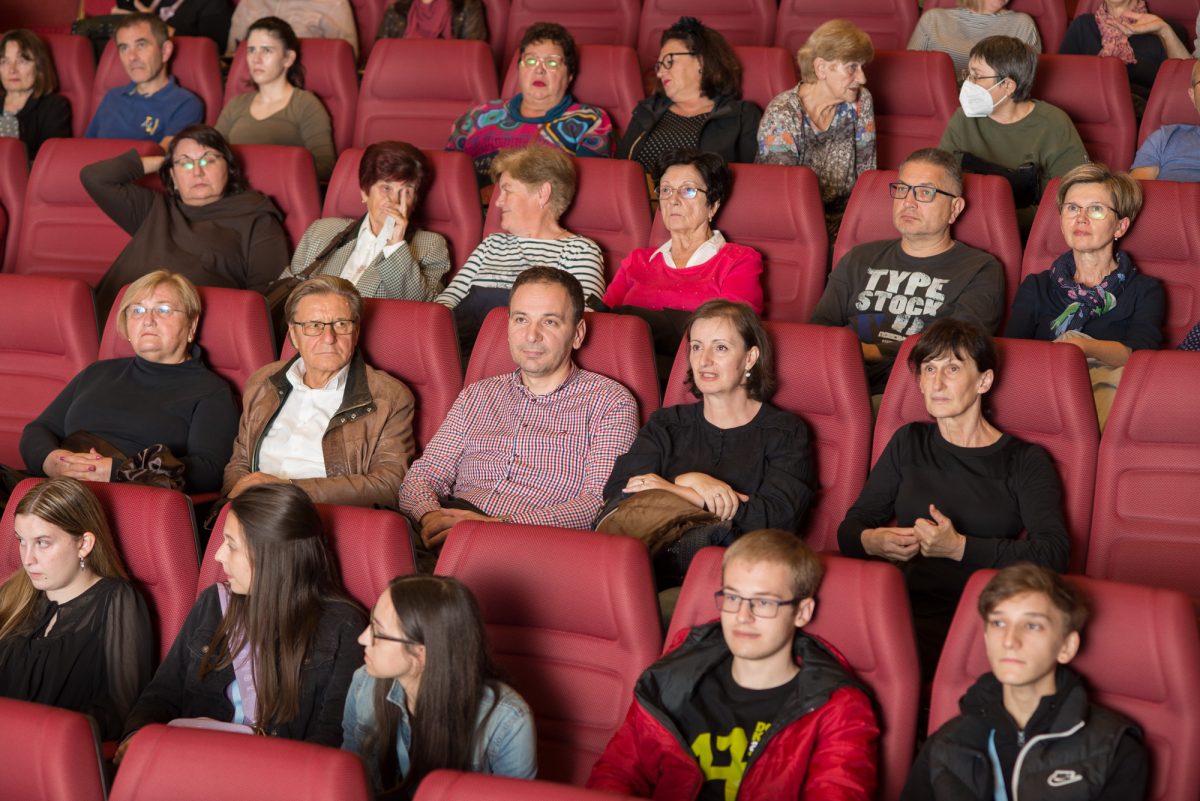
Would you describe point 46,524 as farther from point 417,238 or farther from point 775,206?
point 775,206

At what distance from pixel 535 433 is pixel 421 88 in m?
2.19

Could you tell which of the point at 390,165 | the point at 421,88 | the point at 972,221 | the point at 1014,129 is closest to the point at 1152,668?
the point at 972,221

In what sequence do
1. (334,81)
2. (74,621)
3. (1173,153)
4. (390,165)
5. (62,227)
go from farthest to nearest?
(334,81), (62,227), (1173,153), (390,165), (74,621)

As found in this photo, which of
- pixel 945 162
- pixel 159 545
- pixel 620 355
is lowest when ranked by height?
pixel 159 545

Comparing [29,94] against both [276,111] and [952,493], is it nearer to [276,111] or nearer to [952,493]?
[276,111]

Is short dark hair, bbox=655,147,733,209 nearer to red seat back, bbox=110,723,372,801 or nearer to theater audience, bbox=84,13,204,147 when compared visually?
theater audience, bbox=84,13,204,147

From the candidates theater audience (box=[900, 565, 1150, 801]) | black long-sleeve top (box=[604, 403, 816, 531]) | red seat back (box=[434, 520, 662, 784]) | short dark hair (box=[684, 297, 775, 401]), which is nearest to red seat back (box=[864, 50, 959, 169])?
short dark hair (box=[684, 297, 775, 401])

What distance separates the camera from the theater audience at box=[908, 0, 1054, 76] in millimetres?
4984

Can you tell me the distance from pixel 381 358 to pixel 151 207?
1283 millimetres

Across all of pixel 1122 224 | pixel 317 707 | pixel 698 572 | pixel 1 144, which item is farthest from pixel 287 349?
pixel 1122 224

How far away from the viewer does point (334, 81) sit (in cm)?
513

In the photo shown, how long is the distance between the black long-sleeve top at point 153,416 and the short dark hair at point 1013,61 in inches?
96.3

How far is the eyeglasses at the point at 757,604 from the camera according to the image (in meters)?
2.18

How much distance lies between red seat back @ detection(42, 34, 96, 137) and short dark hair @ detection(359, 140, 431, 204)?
75.4 inches
